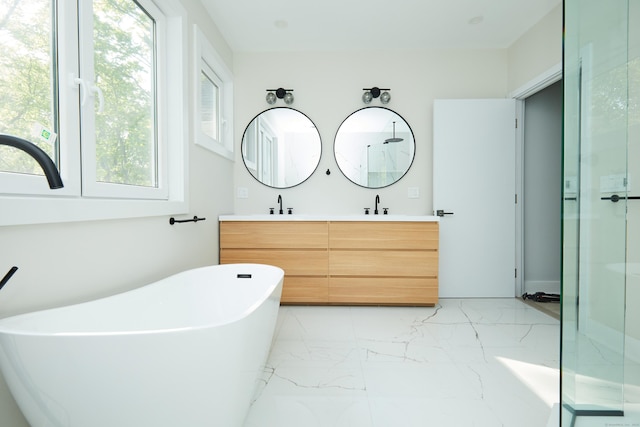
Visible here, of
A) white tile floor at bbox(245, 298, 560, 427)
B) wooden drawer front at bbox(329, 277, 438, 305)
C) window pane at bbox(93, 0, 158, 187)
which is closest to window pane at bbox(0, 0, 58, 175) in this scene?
window pane at bbox(93, 0, 158, 187)

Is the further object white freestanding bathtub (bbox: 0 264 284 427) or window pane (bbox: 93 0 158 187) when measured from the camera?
window pane (bbox: 93 0 158 187)

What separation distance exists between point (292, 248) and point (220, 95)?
64.1 inches

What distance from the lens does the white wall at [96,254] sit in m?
0.94

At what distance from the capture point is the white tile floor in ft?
4.37

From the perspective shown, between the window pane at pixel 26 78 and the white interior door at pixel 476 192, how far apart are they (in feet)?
9.31

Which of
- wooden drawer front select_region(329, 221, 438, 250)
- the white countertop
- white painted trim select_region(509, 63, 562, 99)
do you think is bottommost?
wooden drawer front select_region(329, 221, 438, 250)

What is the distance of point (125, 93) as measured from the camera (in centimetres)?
159

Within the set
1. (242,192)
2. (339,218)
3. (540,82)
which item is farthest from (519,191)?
(242,192)

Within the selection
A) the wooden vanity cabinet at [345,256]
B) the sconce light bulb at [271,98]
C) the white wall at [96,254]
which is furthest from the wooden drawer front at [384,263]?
the sconce light bulb at [271,98]

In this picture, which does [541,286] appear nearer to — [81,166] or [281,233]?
[281,233]

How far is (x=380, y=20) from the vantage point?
262 cm

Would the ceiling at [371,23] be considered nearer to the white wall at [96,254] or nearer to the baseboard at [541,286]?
the white wall at [96,254]

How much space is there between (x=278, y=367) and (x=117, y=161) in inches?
53.3

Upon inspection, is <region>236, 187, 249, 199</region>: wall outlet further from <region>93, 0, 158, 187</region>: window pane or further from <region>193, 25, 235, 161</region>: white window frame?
<region>93, 0, 158, 187</region>: window pane
